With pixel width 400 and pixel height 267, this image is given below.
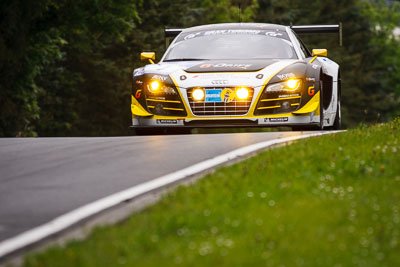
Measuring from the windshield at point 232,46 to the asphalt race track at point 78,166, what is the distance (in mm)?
1710

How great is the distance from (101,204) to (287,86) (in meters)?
5.49

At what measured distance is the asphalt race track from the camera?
7.71 m

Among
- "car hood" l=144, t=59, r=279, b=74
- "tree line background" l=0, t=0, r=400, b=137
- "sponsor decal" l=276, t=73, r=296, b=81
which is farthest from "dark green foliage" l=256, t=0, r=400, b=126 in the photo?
"sponsor decal" l=276, t=73, r=296, b=81

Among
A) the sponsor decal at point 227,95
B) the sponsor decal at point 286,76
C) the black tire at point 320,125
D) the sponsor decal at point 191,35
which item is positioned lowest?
the black tire at point 320,125

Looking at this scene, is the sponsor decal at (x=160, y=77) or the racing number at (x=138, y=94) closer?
the sponsor decal at (x=160, y=77)

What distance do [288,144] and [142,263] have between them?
5573 millimetres

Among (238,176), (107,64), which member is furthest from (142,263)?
(107,64)

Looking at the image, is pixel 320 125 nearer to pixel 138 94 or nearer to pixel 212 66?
pixel 212 66

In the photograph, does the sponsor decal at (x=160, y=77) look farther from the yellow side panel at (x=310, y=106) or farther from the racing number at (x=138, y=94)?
the yellow side panel at (x=310, y=106)

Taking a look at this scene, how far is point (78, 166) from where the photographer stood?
384 inches

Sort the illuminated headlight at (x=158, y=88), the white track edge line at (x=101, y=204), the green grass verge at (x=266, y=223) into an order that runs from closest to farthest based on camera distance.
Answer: the green grass verge at (x=266, y=223) < the white track edge line at (x=101, y=204) < the illuminated headlight at (x=158, y=88)

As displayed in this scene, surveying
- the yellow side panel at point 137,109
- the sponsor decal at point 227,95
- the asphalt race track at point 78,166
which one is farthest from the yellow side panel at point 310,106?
the yellow side panel at point 137,109

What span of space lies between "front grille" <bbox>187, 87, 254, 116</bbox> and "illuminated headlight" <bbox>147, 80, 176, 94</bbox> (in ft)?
0.86

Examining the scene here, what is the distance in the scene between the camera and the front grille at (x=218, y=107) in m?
12.6
